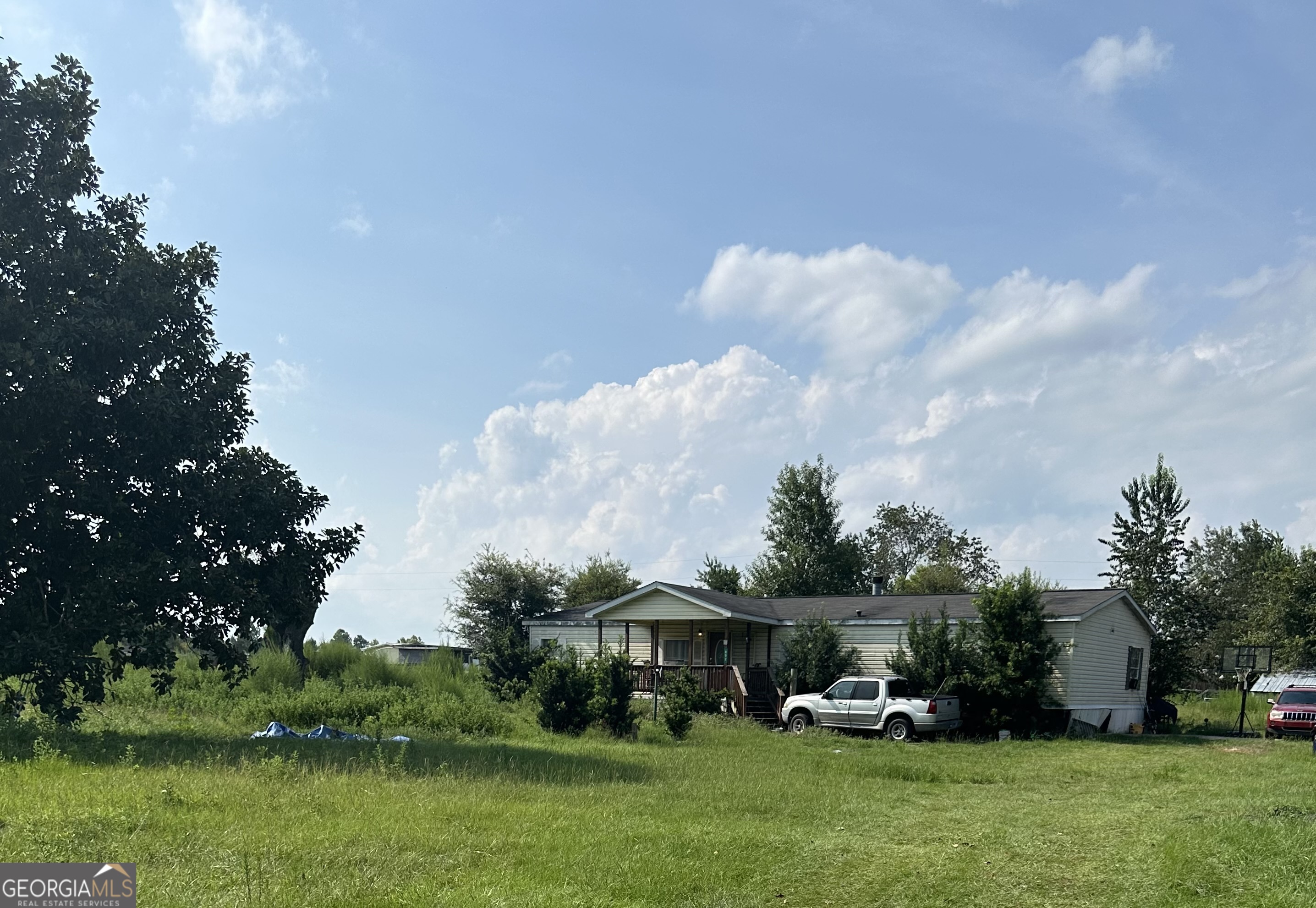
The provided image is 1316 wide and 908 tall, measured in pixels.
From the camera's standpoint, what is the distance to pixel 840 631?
32.5m

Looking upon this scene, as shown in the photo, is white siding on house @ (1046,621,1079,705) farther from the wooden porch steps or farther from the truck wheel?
the wooden porch steps

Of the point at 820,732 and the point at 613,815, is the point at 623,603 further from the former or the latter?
the point at 613,815

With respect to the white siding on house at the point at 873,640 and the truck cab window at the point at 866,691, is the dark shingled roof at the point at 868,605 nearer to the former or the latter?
the white siding on house at the point at 873,640

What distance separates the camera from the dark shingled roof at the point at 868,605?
99.1 feet

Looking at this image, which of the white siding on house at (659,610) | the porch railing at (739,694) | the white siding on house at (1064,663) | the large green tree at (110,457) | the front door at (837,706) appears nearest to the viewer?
the large green tree at (110,457)

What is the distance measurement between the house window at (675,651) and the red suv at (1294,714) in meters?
17.2

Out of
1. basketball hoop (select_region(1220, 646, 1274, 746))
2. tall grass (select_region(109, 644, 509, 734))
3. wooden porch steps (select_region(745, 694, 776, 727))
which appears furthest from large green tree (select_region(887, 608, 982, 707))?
tall grass (select_region(109, 644, 509, 734))

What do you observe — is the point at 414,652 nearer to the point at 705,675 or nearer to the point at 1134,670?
the point at 705,675

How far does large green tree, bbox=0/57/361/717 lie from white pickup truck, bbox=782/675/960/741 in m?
12.9

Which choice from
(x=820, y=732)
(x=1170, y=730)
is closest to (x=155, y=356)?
(x=820, y=732)

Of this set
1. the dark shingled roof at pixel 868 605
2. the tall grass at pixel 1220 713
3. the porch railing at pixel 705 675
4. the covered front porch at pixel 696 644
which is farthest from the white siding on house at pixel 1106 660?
the porch railing at pixel 705 675

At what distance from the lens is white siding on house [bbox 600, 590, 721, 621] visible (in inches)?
1308

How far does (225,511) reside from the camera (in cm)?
1991

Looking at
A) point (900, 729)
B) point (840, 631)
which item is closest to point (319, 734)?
point (900, 729)
